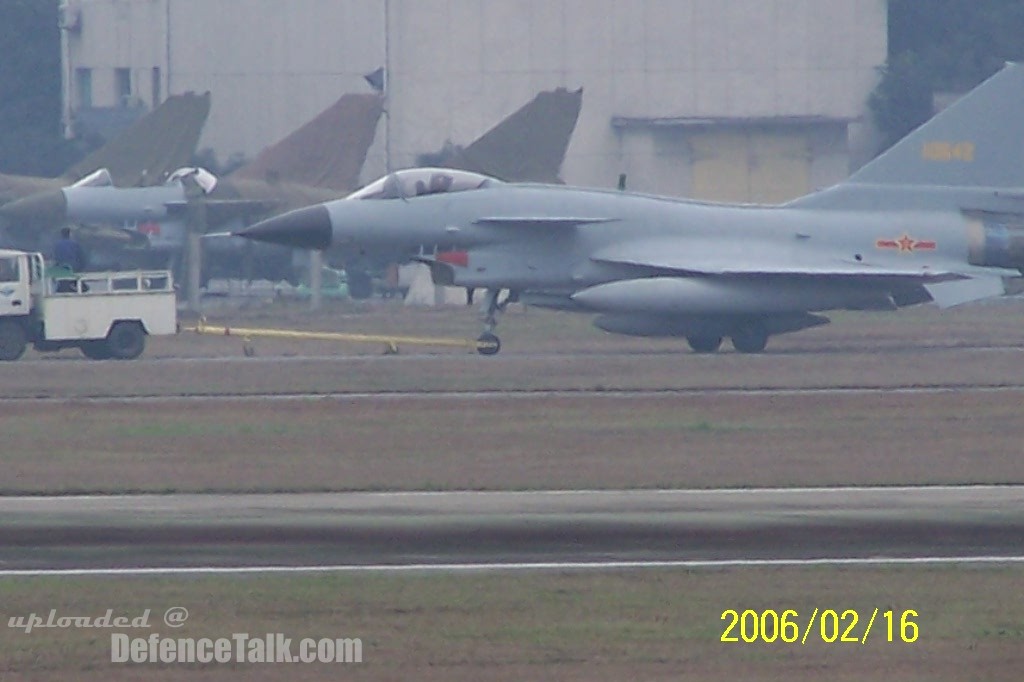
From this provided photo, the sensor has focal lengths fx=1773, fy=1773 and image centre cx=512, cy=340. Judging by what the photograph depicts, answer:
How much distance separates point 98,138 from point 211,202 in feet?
74.7

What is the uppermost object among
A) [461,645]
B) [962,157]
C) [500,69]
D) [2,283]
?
[500,69]

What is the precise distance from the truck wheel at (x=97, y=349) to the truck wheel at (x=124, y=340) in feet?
0.16

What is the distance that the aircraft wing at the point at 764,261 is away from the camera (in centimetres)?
2562

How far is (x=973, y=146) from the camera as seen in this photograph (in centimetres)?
2669

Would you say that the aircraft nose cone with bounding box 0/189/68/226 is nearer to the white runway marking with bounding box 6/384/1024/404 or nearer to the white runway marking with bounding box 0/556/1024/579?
the white runway marking with bounding box 6/384/1024/404

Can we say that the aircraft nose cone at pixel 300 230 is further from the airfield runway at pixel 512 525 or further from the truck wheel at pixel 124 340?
the airfield runway at pixel 512 525

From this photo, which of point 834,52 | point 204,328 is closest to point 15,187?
point 204,328

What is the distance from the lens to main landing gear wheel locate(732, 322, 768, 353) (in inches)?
1022

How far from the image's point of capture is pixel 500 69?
188ft

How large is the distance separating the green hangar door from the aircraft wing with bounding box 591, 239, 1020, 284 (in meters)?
32.1

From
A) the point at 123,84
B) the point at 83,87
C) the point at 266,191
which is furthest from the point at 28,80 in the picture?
the point at 266,191

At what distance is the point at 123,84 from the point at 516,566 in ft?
180

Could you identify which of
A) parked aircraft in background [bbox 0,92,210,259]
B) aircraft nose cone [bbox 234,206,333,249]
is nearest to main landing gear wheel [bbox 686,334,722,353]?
aircraft nose cone [bbox 234,206,333,249]

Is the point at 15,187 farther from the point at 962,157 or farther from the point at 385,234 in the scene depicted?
the point at 962,157
